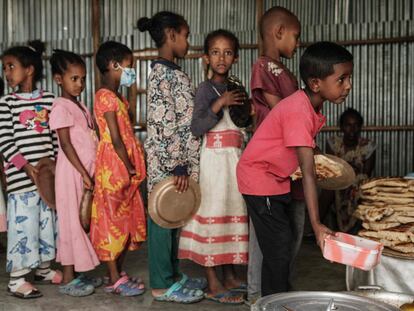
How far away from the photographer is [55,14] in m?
6.84

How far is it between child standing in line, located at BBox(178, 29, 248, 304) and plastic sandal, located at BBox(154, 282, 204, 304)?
0.25ft

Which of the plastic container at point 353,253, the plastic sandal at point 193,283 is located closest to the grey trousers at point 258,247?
the plastic sandal at point 193,283

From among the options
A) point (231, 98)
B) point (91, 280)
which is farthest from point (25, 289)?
point (231, 98)

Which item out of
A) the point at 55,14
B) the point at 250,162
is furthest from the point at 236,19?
the point at 250,162

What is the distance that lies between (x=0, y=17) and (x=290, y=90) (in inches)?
202

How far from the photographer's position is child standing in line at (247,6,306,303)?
9.82ft

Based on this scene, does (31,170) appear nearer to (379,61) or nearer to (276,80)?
(276,80)

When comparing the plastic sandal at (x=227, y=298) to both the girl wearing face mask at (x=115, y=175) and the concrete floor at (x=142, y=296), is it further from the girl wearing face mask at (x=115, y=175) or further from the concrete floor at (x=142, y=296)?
the girl wearing face mask at (x=115, y=175)

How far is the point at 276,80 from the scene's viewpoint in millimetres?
3012

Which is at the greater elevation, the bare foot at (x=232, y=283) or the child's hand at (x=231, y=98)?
the child's hand at (x=231, y=98)

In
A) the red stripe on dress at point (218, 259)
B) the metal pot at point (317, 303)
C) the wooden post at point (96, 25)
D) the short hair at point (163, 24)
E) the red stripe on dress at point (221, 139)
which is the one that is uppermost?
the wooden post at point (96, 25)

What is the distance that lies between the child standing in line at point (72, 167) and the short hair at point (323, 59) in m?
1.78

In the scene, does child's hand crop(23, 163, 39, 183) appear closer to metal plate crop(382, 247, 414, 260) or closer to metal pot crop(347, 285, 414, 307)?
metal plate crop(382, 247, 414, 260)

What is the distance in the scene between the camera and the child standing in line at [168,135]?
10.5ft
